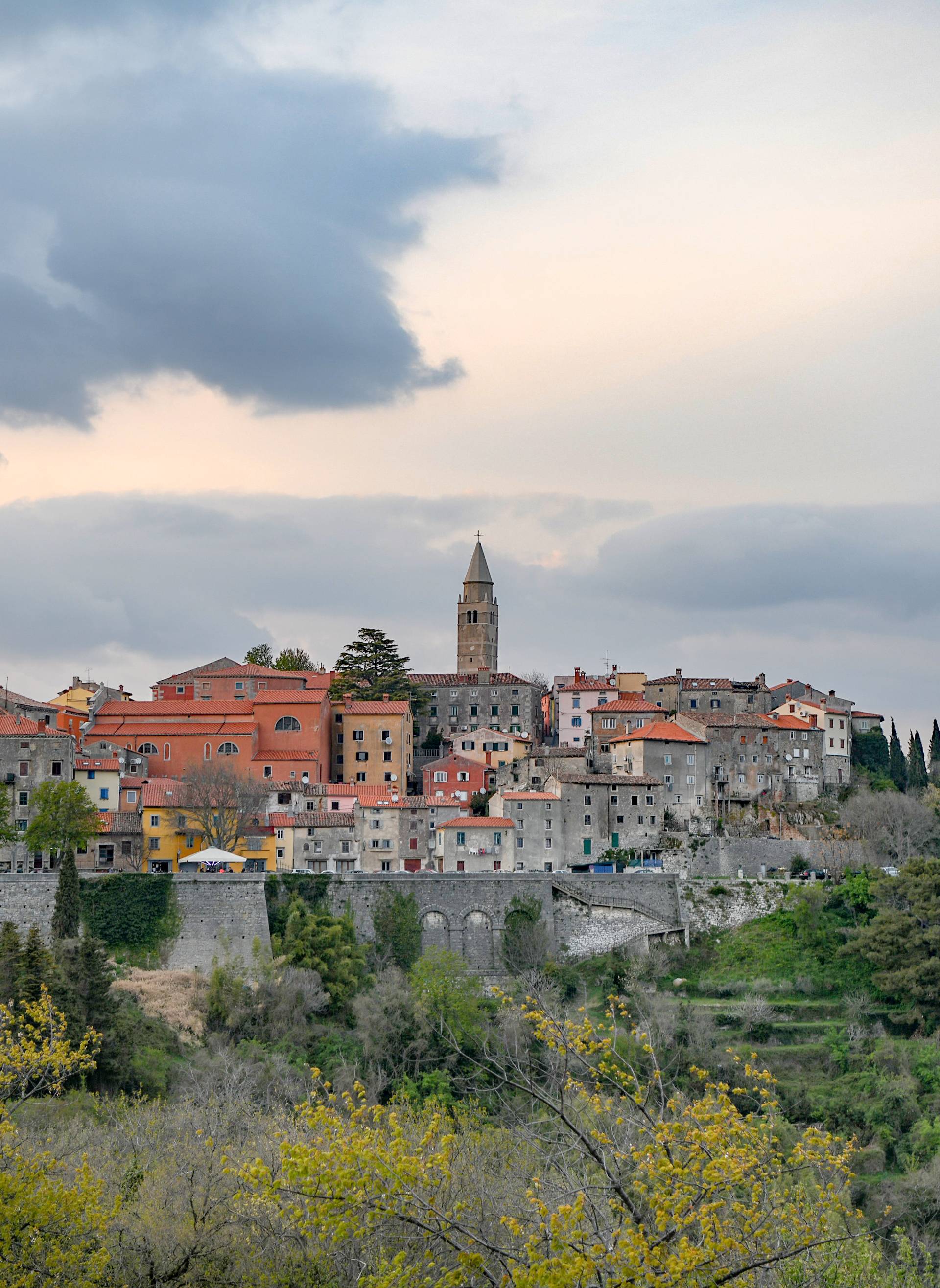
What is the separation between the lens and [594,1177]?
23.3 m

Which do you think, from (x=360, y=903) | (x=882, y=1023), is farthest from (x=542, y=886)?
(x=882, y=1023)

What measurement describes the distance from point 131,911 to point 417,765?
27.6m

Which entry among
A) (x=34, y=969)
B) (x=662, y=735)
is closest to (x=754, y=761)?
(x=662, y=735)

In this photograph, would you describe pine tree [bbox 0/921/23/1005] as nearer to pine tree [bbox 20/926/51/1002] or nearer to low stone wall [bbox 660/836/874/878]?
pine tree [bbox 20/926/51/1002]

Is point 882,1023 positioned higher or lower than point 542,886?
lower

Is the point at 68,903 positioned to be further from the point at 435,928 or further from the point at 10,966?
the point at 435,928

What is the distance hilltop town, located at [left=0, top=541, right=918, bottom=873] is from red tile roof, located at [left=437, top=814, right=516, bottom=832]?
0.13 m

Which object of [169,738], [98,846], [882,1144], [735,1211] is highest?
[169,738]

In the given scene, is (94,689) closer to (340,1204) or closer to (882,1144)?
(882,1144)

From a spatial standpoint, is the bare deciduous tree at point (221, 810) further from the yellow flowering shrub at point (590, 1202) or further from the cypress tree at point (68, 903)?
the yellow flowering shrub at point (590, 1202)

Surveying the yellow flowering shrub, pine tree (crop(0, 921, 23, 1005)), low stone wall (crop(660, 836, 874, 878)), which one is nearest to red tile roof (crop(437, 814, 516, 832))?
low stone wall (crop(660, 836, 874, 878))

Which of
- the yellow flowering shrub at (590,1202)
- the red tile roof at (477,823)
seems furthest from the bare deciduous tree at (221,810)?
the yellow flowering shrub at (590,1202)

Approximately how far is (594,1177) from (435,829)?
45.7 metres

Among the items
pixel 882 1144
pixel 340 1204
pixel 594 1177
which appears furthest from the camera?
pixel 882 1144
